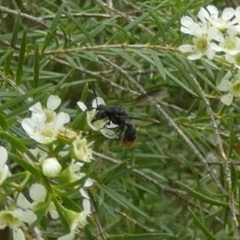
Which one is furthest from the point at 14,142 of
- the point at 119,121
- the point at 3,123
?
the point at 119,121

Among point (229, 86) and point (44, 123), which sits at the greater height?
point (44, 123)

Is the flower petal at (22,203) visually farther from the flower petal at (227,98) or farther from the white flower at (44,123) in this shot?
the flower petal at (227,98)

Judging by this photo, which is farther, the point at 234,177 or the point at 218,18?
the point at 218,18

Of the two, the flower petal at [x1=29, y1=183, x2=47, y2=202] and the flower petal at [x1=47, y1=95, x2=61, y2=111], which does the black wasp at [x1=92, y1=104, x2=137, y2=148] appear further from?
the flower petal at [x1=29, y1=183, x2=47, y2=202]

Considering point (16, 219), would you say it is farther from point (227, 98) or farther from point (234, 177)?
point (227, 98)

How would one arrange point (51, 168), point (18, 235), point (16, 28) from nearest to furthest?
point (51, 168)
point (18, 235)
point (16, 28)

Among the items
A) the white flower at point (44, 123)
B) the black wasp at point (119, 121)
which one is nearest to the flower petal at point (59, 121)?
the white flower at point (44, 123)

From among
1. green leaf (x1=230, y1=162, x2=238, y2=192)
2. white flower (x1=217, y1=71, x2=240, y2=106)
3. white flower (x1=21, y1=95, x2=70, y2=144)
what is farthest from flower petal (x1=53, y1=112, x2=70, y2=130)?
white flower (x1=217, y1=71, x2=240, y2=106)
